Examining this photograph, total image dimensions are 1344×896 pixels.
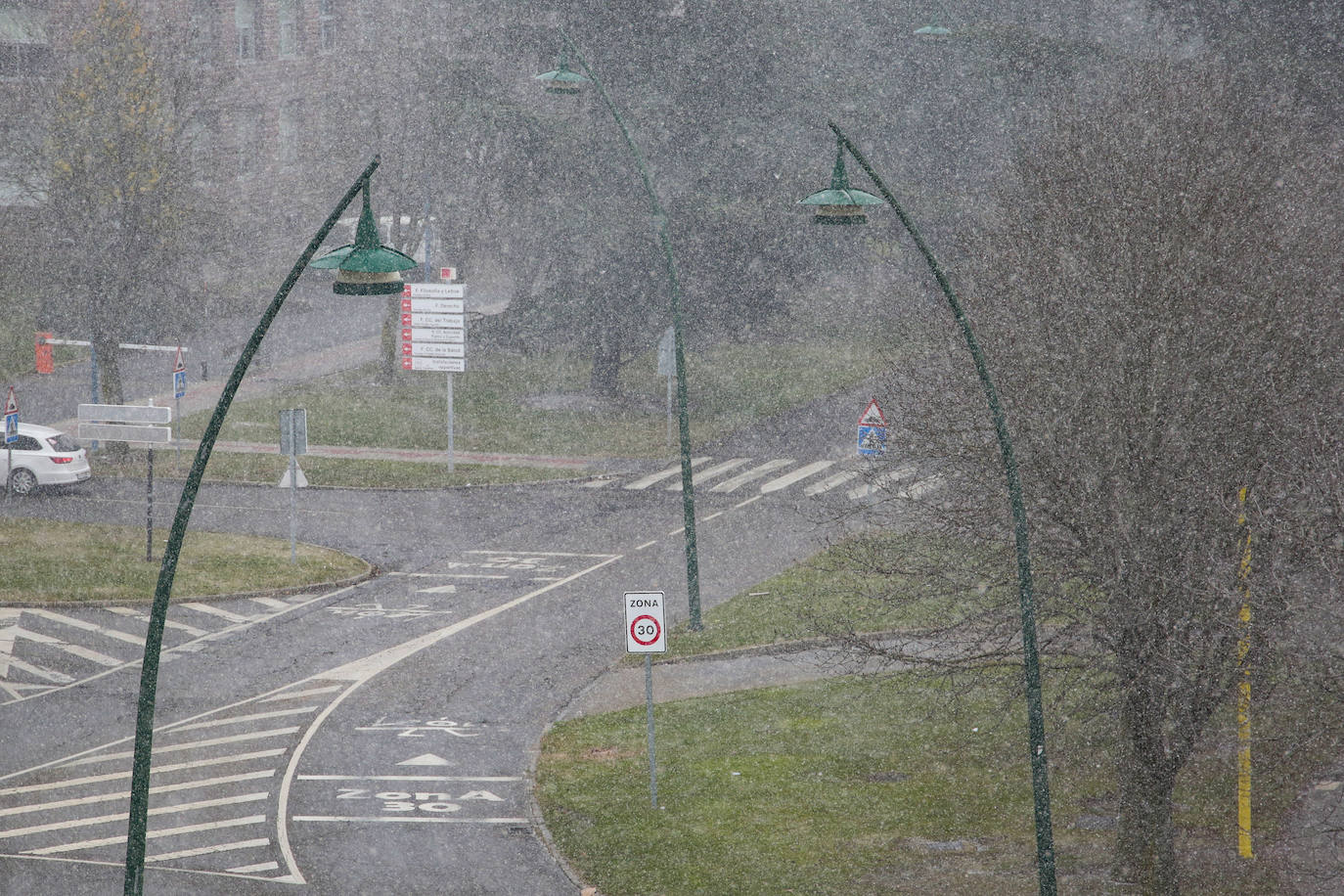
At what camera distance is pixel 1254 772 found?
14492 millimetres

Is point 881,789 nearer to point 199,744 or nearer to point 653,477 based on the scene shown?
point 199,744

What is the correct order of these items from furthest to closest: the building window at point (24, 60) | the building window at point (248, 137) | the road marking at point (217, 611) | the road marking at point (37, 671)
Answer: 1. the building window at point (248, 137)
2. the building window at point (24, 60)
3. the road marking at point (217, 611)
4. the road marking at point (37, 671)

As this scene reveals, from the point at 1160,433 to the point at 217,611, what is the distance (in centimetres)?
1715

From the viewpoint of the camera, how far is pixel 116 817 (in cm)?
1556

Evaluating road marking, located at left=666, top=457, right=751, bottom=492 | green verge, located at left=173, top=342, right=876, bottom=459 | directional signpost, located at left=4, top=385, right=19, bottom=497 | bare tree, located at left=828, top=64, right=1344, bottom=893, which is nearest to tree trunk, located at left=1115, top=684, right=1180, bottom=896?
bare tree, located at left=828, top=64, right=1344, bottom=893

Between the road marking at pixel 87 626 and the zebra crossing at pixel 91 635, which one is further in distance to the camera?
the road marking at pixel 87 626

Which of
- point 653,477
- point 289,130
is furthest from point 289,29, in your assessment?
point 653,477

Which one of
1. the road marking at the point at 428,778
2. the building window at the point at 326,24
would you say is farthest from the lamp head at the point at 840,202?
the building window at the point at 326,24

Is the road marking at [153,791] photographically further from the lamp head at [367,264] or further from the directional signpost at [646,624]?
the lamp head at [367,264]

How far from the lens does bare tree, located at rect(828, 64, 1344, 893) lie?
487 inches

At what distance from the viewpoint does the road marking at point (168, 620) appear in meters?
23.0

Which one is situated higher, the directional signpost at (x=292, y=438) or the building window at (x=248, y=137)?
the building window at (x=248, y=137)

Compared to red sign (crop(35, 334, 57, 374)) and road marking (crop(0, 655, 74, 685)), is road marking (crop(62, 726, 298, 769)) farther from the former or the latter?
red sign (crop(35, 334, 57, 374))

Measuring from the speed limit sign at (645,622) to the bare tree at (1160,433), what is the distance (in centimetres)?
329
